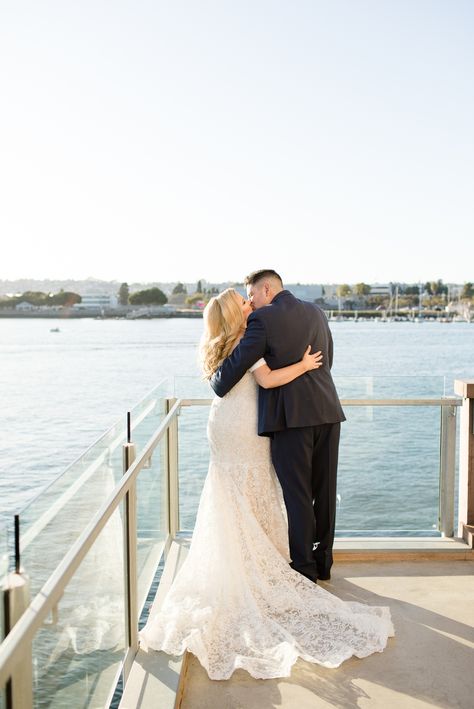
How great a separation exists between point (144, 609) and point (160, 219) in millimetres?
94858

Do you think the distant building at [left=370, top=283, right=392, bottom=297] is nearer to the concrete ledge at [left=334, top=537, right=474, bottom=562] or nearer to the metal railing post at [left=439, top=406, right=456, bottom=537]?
the metal railing post at [left=439, top=406, right=456, bottom=537]

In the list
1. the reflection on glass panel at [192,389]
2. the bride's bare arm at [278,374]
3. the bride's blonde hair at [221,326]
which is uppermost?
the bride's blonde hair at [221,326]

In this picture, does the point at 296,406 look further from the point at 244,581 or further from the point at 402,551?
the point at 402,551

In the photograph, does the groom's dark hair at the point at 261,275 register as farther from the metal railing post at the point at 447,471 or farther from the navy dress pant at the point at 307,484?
the metal railing post at the point at 447,471

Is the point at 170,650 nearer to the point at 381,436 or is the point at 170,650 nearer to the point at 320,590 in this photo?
the point at 320,590

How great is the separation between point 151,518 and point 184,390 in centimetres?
109

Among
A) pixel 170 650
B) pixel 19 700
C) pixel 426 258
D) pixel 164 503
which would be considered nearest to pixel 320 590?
pixel 170 650

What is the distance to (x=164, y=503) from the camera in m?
4.33

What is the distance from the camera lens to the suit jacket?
362 cm

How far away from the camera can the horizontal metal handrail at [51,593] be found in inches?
56.2

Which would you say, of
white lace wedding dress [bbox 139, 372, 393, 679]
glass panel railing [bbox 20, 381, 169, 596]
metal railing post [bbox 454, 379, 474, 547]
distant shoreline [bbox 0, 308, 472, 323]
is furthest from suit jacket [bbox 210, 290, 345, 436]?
distant shoreline [bbox 0, 308, 472, 323]

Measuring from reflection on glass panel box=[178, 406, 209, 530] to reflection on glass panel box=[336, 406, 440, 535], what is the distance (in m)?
0.79

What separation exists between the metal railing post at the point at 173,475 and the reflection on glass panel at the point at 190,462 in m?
0.04

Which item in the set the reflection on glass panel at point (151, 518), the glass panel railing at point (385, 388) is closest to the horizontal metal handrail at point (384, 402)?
the glass panel railing at point (385, 388)
